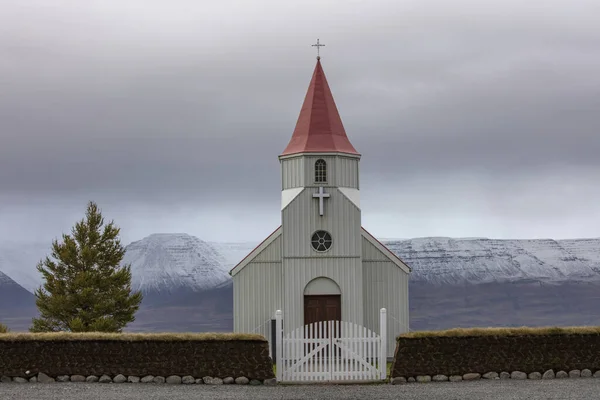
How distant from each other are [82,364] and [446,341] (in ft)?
37.3

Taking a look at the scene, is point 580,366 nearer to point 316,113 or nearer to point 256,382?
point 256,382

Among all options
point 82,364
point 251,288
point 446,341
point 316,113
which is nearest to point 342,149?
point 316,113

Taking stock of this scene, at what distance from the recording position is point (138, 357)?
2972cm

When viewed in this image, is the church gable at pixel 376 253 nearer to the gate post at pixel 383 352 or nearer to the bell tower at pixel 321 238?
the bell tower at pixel 321 238

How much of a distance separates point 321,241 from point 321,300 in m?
2.42

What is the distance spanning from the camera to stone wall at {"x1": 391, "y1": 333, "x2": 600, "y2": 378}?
29828 mm

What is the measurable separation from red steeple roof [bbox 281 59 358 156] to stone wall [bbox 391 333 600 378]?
12264 mm

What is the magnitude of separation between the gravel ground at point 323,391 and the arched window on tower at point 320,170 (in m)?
12.0

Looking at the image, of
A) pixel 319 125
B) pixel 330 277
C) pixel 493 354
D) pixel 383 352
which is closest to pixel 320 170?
pixel 319 125

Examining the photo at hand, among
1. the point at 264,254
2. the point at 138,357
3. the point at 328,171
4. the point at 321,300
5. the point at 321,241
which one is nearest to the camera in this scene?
the point at 138,357

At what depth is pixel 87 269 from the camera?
42750 millimetres

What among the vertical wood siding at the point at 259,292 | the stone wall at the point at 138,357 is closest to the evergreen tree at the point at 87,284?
the vertical wood siding at the point at 259,292

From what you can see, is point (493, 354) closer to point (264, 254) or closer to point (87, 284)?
point (264, 254)

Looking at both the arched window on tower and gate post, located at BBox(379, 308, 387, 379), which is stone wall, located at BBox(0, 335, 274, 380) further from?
the arched window on tower
